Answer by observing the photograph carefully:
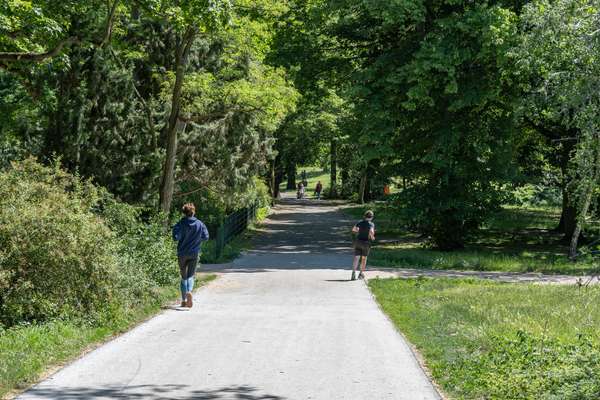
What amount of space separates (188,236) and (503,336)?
632 centimetres

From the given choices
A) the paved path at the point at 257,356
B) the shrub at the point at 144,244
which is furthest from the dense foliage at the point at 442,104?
the shrub at the point at 144,244

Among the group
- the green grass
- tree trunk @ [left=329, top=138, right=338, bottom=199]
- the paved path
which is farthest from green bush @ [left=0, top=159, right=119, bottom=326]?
tree trunk @ [left=329, top=138, right=338, bottom=199]

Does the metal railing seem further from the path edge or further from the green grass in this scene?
the path edge

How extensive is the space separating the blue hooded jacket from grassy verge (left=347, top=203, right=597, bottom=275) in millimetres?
7644

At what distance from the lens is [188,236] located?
1426 cm

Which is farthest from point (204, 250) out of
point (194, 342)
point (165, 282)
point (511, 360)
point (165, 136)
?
point (511, 360)

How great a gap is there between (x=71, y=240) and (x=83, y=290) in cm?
82

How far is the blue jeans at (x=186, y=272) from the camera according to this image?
46.1ft

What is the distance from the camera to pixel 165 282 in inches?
635

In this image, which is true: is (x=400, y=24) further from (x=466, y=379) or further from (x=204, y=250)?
(x=466, y=379)

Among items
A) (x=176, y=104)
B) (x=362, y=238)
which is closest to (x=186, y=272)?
(x=362, y=238)

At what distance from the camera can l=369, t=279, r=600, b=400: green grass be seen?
7840 millimetres

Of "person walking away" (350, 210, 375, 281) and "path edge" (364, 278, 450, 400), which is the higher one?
"person walking away" (350, 210, 375, 281)

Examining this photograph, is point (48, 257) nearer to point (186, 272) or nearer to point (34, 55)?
point (186, 272)
